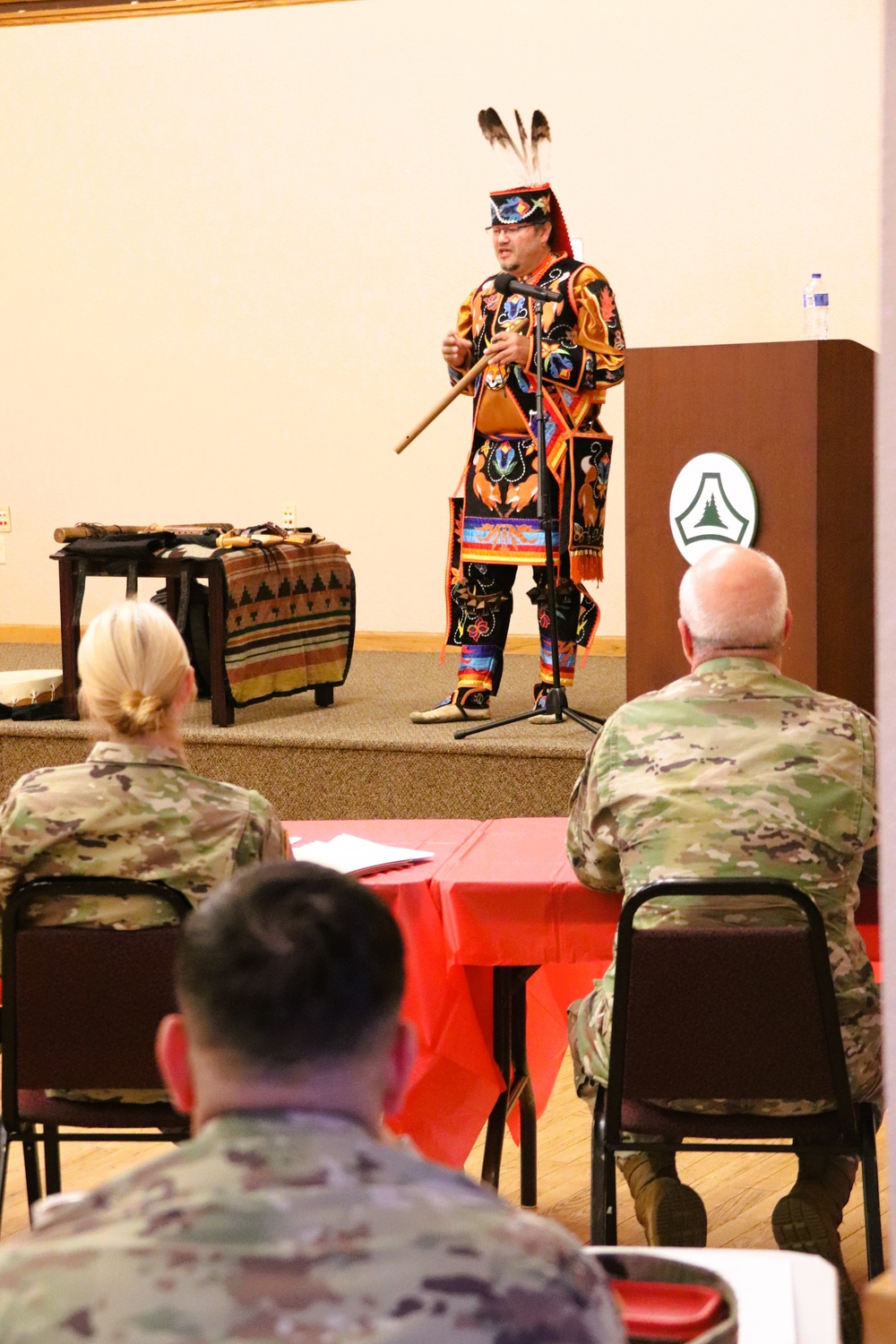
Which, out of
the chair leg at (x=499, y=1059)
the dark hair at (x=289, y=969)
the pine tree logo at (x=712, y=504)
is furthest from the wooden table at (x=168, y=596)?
the dark hair at (x=289, y=969)

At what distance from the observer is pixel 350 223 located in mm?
7246

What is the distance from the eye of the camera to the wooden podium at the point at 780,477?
12.7 feet

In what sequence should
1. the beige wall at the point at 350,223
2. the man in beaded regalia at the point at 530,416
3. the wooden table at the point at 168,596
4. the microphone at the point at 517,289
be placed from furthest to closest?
the beige wall at the point at 350,223
the wooden table at the point at 168,596
the man in beaded regalia at the point at 530,416
the microphone at the point at 517,289

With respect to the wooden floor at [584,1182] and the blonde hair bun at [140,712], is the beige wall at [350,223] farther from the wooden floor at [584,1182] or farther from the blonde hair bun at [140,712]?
the blonde hair bun at [140,712]

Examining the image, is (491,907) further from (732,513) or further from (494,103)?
(494,103)

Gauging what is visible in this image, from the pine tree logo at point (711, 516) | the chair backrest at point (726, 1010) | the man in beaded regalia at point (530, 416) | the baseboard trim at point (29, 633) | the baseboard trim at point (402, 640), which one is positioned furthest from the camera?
the baseboard trim at point (29, 633)

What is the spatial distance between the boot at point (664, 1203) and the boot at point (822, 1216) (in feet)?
0.37

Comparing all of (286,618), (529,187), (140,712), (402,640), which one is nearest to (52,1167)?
(140,712)

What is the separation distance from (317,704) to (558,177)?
284 centimetres

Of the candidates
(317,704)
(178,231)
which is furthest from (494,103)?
(317,704)

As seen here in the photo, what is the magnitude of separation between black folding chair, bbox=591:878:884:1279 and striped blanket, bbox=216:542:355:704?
294cm

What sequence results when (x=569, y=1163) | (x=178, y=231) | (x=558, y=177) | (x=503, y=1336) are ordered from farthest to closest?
1. (x=178, y=231)
2. (x=558, y=177)
3. (x=569, y=1163)
4. (x=503, y=1336)

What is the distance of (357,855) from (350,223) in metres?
5.26

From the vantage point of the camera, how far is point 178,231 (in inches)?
293
